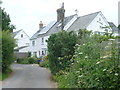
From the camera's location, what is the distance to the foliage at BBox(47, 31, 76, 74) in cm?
→ 1319

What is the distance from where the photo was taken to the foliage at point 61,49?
1319 centimetres

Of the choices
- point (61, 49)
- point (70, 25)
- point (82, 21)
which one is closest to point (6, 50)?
point (61, 49)

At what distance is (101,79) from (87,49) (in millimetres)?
2488

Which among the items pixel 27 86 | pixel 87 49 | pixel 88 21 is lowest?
pixel 27 86

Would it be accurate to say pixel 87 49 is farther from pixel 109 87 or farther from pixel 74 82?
pixel 109 87

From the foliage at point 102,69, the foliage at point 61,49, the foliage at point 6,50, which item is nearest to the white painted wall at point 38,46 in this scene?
the foliage at point 6,50

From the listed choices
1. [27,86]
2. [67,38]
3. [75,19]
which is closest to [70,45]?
[67,38]

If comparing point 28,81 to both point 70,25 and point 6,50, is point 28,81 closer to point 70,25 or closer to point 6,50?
point 6,50

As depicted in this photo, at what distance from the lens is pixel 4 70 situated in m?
16.6

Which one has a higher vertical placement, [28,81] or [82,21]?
[82,21]

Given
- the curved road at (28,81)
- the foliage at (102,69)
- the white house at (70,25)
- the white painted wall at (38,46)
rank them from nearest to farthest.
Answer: the foliage at (102,69), the curved road at (28,81), the white house at (70,25), the white painted wall at (38,46)

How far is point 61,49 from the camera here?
13.6 metres

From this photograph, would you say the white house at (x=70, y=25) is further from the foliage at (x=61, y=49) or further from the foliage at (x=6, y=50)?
Answer: the foliage at (x=61, y=49)

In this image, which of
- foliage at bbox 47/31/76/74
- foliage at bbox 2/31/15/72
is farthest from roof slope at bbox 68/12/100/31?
foliage at bbox 47/31/76/74
